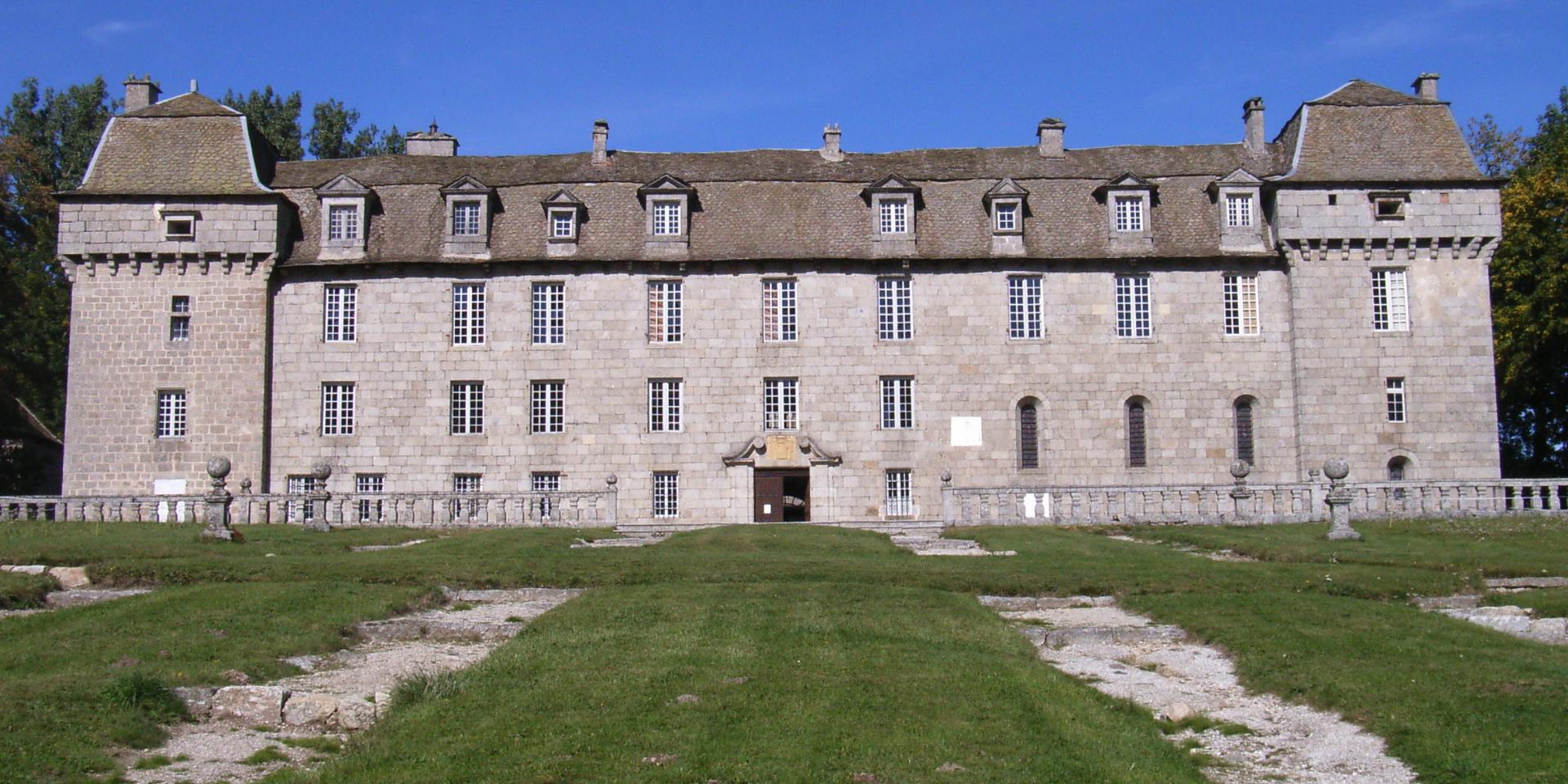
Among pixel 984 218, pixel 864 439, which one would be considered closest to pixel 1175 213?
pixel 984 218

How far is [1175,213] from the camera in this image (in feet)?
140

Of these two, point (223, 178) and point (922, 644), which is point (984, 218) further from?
point (922, 644)

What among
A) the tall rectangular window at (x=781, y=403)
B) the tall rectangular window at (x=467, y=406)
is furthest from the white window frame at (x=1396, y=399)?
the tall rectangular window at (x=467, y=406)

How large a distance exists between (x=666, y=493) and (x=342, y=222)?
1323cm

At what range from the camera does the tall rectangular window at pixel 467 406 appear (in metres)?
42.1

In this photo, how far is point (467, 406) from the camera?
138ft

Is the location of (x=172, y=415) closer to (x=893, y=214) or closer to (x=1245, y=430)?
(x=893, y=214)

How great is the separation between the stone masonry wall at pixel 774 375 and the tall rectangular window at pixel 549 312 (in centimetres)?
35

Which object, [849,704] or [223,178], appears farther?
[223,178]

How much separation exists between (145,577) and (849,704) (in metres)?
13.7

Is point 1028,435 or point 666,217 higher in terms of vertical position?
point 666,217

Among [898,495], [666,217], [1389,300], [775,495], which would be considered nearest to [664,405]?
[775,495]

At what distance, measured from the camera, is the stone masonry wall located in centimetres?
4141

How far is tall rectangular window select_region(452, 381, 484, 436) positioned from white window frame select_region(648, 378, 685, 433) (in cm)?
522
